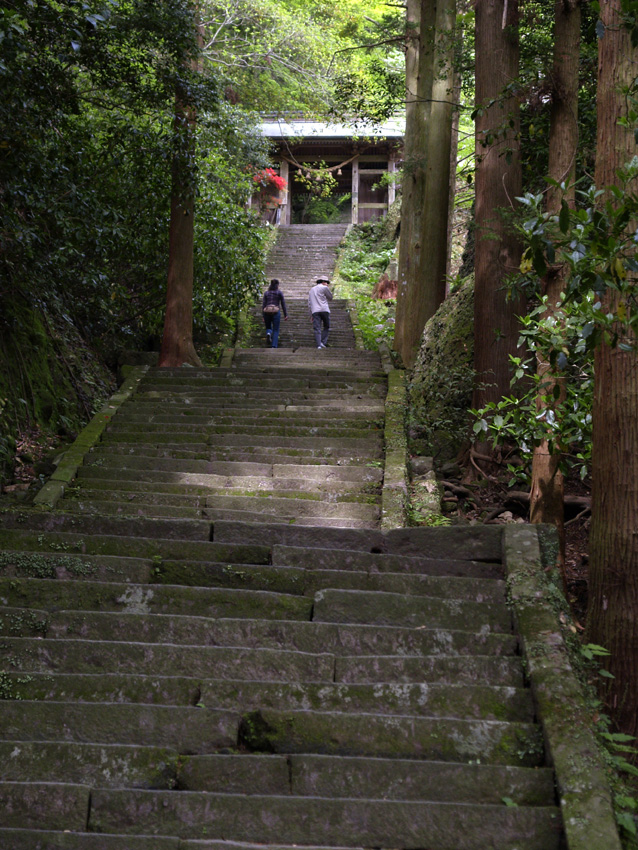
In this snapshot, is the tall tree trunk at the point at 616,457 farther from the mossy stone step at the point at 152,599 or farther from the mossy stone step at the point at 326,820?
the mossy stone step at the point at 152,599

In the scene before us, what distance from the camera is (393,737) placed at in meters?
A: 3.79

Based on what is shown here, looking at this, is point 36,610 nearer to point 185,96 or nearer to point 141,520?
point 141,520

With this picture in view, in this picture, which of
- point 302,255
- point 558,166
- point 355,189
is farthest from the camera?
point 355,189

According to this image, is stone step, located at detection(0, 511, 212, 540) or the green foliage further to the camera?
the green foliage

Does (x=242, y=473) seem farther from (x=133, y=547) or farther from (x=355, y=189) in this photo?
(x=355, y=189)

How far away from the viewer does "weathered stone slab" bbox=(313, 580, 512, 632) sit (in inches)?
186

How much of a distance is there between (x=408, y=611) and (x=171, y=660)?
141cm

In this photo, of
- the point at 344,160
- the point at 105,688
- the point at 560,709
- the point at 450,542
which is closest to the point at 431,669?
the point at 560,709

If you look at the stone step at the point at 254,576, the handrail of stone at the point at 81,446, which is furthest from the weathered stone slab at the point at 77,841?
the handrail of stone at the point at 81,446

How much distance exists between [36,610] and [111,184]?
9202mm

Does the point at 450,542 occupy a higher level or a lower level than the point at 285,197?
lower

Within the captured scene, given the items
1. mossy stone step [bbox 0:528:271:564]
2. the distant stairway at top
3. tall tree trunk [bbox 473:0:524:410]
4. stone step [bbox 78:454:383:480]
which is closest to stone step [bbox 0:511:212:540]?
mossy stone step [bbox 0:528:271:564]

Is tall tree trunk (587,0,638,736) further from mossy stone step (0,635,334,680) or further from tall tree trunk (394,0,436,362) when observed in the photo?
tall tree trunk (394,0,436,362)

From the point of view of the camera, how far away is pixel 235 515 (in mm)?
7672
